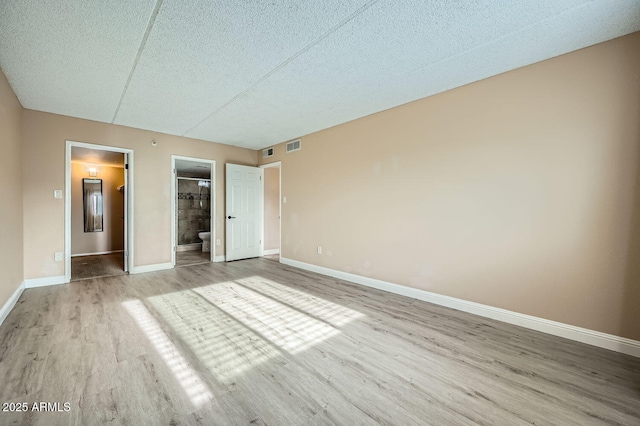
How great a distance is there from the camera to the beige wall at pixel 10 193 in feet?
8.77

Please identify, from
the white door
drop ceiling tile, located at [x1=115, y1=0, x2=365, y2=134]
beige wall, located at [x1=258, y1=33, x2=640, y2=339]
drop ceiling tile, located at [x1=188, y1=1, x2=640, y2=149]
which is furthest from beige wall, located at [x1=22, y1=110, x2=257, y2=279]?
beige wall, located at [x1=258, y1=33, x2=640, y2=339]

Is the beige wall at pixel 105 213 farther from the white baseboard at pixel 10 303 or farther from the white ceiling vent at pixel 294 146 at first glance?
the white ceiling vent at pixel 294 146

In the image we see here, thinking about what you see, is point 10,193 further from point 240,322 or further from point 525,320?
point 525,320

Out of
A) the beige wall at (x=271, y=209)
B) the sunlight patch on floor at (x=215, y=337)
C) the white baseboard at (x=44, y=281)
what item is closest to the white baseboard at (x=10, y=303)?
the white baseboard at (x=44, y=281)

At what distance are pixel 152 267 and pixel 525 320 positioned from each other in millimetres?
5505

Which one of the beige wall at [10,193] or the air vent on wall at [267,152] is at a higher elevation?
the air vent on wall at [267,152]

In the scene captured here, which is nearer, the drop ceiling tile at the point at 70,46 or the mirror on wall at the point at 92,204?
the drop ceiling tile at the point at 70,46

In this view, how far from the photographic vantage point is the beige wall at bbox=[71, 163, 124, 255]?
243 inches

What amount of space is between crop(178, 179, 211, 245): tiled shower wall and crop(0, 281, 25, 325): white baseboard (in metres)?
4.17

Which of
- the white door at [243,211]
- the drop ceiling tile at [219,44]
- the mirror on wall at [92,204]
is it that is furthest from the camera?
the mirror on wall at [92,204]

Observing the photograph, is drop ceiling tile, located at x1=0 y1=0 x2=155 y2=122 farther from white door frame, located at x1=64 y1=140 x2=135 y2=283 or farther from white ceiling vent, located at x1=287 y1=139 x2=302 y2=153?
white ceiling vent, located at x1=287 y1=139 x2=302 y2=153

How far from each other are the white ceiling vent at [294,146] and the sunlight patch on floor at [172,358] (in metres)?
3.55

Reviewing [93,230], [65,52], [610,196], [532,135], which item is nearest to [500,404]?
[610,196]

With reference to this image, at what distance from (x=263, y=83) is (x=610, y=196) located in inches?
134
